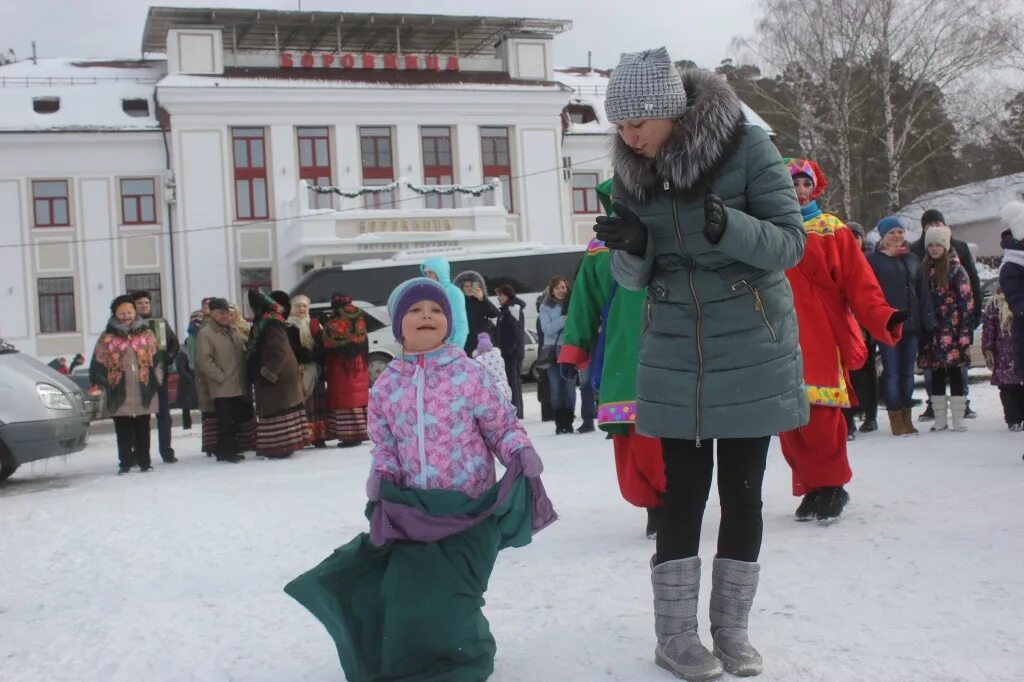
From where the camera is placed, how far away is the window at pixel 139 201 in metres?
35.9

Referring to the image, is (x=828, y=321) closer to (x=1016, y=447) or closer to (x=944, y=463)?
(x=944, y=463)

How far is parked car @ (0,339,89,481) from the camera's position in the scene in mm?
9812

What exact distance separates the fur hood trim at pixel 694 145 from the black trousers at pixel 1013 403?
6848 mm

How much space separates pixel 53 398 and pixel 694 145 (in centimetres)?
835

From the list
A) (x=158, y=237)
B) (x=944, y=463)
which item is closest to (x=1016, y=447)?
(x=944, y=463)

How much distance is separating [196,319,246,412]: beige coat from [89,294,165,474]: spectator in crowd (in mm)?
616

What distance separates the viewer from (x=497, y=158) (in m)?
38.2

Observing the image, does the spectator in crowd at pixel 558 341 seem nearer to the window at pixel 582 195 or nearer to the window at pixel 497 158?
the window at pixel 497 158

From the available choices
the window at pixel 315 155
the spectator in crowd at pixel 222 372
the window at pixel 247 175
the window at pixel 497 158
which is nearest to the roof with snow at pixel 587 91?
the window at pixel 497 158

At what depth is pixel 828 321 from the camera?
5805mm

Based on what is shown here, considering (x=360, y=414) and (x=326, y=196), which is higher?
(x=326, y=196)

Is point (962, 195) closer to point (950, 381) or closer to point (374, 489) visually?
point (950, 381)

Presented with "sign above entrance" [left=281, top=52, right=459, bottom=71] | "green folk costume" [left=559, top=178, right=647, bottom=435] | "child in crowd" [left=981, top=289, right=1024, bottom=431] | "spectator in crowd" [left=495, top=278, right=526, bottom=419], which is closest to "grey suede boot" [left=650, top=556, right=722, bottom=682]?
"green folk costume" [left=559, top=178, right=647, bottom=435]

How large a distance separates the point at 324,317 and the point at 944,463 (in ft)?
24.4
